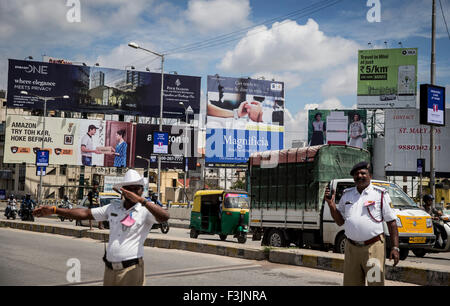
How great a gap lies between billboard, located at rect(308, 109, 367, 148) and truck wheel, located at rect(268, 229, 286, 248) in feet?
147

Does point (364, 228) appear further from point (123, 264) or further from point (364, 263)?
point (123, 264)

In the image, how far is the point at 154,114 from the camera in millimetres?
55531

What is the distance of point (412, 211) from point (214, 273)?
16.9 ft

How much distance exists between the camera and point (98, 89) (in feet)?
178

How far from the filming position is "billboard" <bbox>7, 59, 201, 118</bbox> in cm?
5166

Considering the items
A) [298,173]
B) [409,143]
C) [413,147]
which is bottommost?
[298,173]

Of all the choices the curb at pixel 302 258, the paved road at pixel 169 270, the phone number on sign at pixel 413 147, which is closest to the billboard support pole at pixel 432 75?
the curb at pixel 302 258

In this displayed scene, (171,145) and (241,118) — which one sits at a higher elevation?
(241,118)

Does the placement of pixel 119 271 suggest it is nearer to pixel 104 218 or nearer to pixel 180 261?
pixel 104 218

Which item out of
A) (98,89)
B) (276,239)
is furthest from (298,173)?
(98,89)

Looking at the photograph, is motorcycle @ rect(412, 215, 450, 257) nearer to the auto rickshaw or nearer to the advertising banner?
the auto rickshaw

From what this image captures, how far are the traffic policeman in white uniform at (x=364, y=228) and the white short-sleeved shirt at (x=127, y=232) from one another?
191 cm

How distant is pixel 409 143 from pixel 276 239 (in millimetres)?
46731
